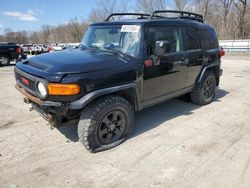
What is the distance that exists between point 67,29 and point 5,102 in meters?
62.1

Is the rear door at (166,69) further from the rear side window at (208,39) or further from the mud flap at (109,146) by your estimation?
the rear side window at (208,39)

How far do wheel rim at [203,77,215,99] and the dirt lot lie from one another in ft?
2.22

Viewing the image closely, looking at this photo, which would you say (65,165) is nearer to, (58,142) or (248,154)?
(58,142)

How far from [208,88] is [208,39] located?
1.15 meters

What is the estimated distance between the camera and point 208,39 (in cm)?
573

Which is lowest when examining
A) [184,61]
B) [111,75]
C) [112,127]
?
[112,127]

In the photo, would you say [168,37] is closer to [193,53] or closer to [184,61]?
[184,61]

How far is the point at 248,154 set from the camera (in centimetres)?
358

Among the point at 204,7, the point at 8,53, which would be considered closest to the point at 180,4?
the point at 204,7

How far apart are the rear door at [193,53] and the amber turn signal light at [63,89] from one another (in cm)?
267

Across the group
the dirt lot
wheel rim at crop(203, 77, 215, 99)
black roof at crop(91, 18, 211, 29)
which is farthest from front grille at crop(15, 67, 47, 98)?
wheel rim at crop(203, 77, 215, 99)

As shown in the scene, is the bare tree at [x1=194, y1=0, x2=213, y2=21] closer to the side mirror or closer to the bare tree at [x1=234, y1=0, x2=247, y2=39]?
the bare tree at [x1=234, y1=0, x2=247, y2=39]

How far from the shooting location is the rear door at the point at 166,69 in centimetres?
420

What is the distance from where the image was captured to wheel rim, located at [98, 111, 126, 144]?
372 cm
